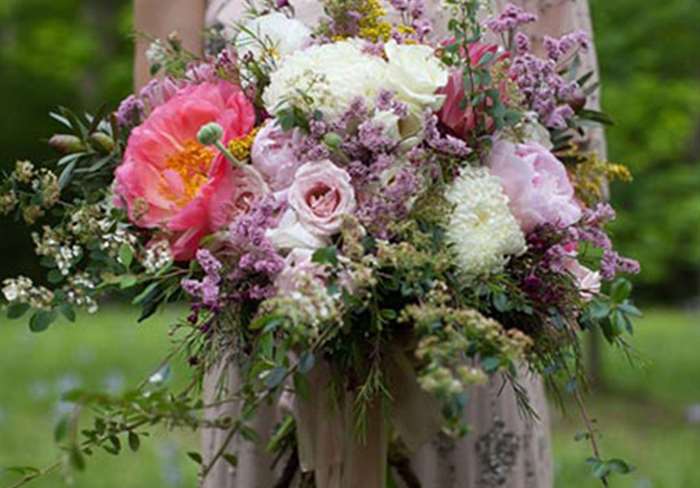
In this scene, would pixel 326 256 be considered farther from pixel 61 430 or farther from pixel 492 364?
pixel 61 430

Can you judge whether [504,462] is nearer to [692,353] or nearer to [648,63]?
[648,63]

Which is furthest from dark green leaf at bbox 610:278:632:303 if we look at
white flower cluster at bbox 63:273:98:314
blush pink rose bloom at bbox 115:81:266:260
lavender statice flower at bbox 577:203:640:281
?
white flower cluster at bbox 63:273:98:314

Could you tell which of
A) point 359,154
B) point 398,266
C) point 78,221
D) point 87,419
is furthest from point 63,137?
point 87,419

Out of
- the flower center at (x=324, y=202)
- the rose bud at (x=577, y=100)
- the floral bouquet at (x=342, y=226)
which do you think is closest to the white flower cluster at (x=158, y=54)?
the floral bouquet at (x=342, y=226)

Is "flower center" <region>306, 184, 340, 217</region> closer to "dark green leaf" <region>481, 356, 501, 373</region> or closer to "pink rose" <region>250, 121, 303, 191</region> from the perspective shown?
"pink rose" <region>250, 121, 303, 191</region>

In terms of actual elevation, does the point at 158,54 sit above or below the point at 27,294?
above

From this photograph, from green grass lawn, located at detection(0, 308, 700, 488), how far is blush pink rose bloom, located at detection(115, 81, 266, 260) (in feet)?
6.27

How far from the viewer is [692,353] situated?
11.2 metres

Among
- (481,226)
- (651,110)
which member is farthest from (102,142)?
(651,110)

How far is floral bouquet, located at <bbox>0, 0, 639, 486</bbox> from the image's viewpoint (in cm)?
178

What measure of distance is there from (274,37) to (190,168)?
25cm

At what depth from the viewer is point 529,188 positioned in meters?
1.91

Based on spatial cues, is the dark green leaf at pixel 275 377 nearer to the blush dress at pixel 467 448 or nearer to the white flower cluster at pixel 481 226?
the white flower cluster at pixel 481 226

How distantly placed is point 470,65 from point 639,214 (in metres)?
7.67
